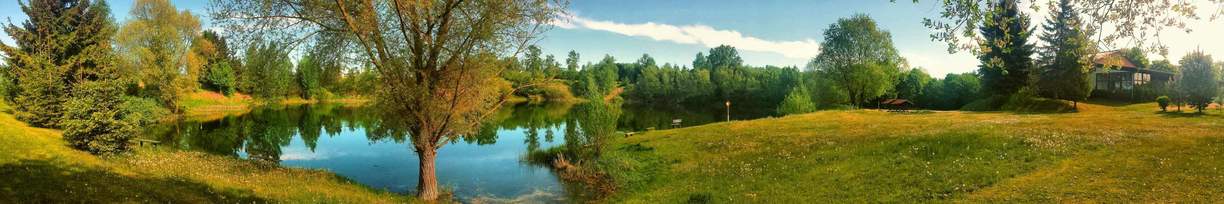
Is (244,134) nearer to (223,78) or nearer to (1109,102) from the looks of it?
(223,78)

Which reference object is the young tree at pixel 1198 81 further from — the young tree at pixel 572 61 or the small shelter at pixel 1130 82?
the young tree at pixel 572 61

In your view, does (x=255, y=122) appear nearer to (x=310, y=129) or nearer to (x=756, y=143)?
(x=310, y=129)

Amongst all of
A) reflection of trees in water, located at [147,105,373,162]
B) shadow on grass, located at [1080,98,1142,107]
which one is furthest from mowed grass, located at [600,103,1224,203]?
shadow on grass, located at [1080,98,1142,107]

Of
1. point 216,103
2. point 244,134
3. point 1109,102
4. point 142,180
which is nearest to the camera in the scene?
point 142,180

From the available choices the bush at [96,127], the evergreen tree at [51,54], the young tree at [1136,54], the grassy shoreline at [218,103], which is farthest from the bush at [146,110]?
the young tree at [1136,54]

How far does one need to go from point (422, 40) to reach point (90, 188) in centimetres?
977

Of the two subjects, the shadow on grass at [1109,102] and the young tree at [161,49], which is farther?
the young tree at [161,49]

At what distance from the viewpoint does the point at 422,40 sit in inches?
715

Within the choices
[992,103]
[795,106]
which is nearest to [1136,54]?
[795,106]

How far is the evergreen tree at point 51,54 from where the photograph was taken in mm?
34500

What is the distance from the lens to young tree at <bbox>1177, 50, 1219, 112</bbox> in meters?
35.9

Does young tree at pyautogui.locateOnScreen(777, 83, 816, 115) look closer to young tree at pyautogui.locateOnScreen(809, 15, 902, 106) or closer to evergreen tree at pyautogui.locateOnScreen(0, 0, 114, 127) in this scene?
young tree at pyautogui.locateOnScreen(809, 15, 902, 106)

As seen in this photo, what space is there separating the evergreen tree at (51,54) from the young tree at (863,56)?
73240 mm

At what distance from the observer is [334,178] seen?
24.9 meters
